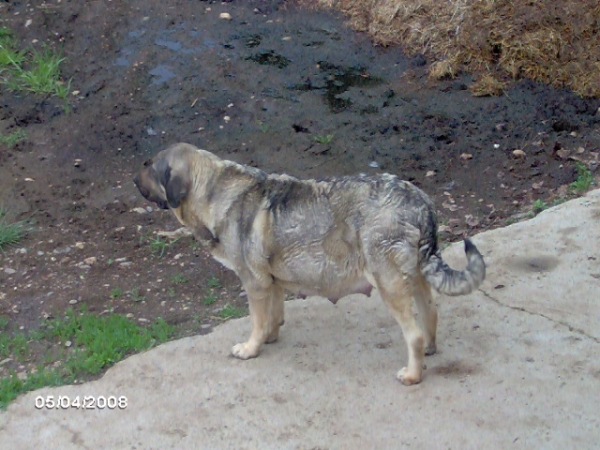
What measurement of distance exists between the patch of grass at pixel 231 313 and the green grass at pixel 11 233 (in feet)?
8.08

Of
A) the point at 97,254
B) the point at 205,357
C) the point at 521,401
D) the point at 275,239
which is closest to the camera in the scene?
the point at 521,401

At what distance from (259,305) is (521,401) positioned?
1908mm

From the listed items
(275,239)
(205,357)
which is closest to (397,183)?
(275,239)

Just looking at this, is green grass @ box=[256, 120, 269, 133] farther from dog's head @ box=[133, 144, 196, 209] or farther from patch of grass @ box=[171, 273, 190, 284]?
dog's head @ box=[133, 144, 196, 209]

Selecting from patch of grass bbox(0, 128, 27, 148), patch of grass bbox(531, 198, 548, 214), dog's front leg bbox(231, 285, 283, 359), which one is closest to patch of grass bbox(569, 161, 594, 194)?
patch of grass bbox(531, 198, 548, 214)

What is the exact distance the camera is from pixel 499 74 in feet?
32.3

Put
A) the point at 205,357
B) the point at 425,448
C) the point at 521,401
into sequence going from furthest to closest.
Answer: the point at 205,357
the point at 521,401
the point at 425,448

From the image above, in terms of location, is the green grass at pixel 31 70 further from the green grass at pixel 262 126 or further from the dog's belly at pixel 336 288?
the dog's belly at pixel 336 288

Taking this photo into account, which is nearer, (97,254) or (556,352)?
(556,352)

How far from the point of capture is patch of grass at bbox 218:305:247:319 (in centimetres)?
659

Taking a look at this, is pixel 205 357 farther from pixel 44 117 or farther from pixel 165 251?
pixel 44 117

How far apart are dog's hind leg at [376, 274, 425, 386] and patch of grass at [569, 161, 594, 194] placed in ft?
10.8

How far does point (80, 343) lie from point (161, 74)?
4887mm

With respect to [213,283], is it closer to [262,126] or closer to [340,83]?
[262,126]
